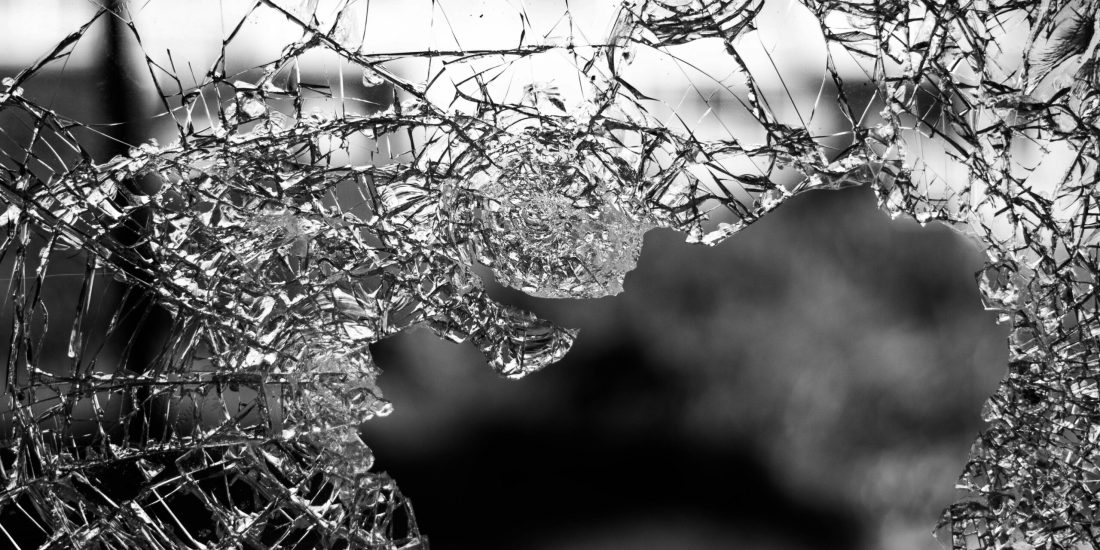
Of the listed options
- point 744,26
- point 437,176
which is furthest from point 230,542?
point 744,26

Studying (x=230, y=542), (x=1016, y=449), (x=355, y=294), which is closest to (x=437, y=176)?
(x=355, y=294)

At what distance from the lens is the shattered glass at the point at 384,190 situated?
1.09 ft

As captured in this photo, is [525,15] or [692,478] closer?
[525,15]

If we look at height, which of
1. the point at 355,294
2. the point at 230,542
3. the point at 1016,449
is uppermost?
the point at 1016,449

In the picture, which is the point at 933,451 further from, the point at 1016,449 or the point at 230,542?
the point at 230,542

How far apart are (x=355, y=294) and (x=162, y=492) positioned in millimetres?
117

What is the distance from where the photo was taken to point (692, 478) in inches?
18.7

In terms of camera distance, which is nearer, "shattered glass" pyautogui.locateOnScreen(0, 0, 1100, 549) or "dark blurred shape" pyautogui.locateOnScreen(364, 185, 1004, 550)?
"shattered glass" pyautogui.locateOnScreen(0, 0, 1100, 549)

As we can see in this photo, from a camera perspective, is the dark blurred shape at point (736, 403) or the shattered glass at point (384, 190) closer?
the shattered glass at point (384, 190)

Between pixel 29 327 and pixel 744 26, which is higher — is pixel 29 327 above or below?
below

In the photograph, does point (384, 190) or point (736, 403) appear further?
point (736, 403)

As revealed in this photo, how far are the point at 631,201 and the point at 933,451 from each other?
0.92 ft

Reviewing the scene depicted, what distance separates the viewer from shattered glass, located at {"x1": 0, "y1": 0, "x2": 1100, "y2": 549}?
33 centimetres

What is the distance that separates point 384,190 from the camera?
340 mm
